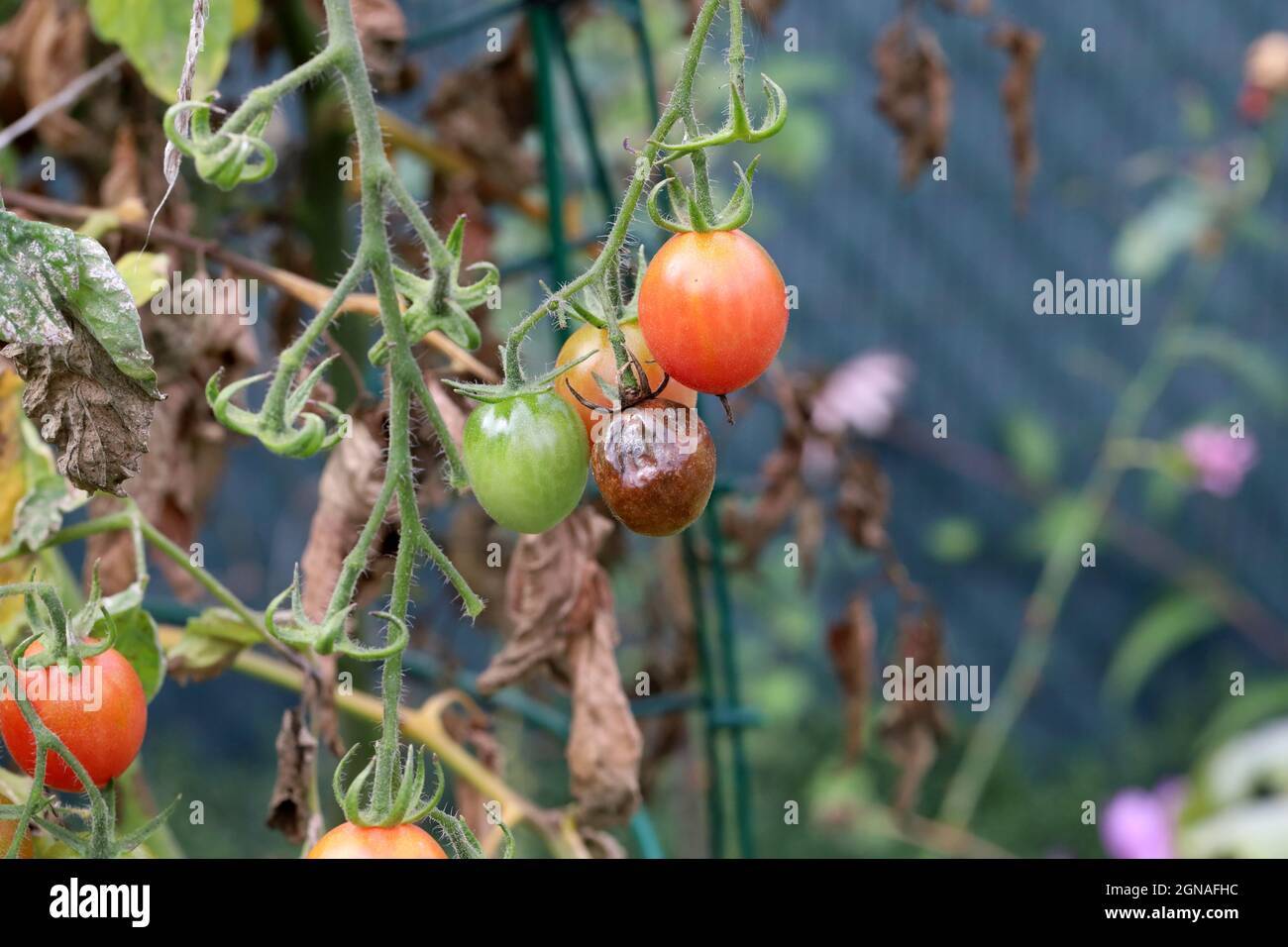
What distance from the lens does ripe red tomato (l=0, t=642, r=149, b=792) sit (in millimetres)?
615

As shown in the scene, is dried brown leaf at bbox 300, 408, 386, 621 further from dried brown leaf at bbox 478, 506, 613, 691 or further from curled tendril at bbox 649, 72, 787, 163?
curled tendril at bbox 649, 72, 787, 163

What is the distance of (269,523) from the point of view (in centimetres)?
317

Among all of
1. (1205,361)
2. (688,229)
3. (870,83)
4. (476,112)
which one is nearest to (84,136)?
(476,112)

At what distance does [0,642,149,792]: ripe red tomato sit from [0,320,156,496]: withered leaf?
0.11m

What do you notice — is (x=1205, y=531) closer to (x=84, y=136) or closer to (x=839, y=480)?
(x=839, y=480)

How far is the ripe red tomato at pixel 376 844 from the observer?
1.66 ft

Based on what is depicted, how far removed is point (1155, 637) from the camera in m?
3.04

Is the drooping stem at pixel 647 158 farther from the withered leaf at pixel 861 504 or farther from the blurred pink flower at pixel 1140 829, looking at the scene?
the blurred pink flower at pixel 1140 829

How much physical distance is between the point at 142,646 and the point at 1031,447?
107 inches

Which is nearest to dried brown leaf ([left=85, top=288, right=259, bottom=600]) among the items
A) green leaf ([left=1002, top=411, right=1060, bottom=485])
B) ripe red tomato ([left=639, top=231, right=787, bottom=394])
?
ripe red tomato ([left=639, top=231, right=787, bottom=394])

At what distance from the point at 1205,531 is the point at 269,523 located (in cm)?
226

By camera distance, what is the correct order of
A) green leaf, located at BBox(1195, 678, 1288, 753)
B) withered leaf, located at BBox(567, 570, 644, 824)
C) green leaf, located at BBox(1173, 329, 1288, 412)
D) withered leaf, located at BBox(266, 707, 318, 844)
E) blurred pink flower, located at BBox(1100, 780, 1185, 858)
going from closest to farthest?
withered leaf, located at BBox(266, 707, 318, 844), withered leaf, located at BBox(567, 570, 644, 824), blurred pink flower, located at BBox(1100, 780, 1185, 858), green leaf, located at BBox(1195, 678, 1288, 753), green leaf, located at BBox(1173, 329, 1288, 412)

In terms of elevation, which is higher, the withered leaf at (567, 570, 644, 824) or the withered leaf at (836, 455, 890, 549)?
the withered leaf at (836, 455, 890, 549)

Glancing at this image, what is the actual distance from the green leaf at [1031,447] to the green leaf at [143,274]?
2.66 m
